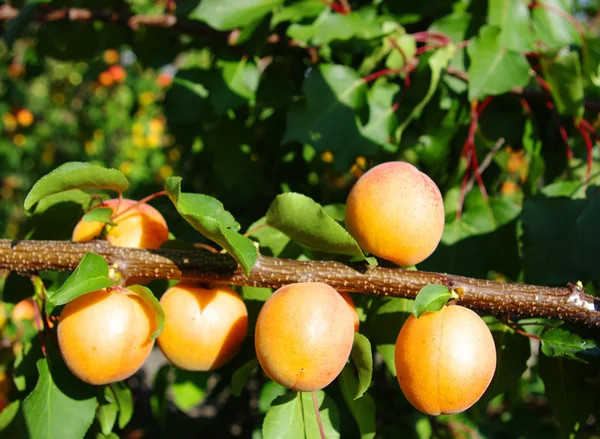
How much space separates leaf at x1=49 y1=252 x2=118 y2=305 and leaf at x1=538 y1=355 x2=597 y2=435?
2.13ft

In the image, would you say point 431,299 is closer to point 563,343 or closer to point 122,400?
point 563,343

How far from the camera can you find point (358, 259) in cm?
71

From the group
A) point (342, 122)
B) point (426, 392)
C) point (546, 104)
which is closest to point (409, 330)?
point (426, 392)

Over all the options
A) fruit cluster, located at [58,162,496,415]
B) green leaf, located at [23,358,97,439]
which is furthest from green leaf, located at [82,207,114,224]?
green leaf, located at [23,358,97,439]

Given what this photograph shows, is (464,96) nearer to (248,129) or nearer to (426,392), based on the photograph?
(248,129)

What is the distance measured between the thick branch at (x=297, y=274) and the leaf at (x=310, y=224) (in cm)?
3

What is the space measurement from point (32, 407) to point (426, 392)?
1.78ft

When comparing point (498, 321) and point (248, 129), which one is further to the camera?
point (248, 129)

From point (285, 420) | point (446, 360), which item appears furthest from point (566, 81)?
point (285, 420)

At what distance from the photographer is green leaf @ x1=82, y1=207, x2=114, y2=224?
0.70m

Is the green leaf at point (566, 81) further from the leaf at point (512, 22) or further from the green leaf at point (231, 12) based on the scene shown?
the green leaf at point (231, 12)

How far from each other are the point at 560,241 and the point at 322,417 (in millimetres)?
498

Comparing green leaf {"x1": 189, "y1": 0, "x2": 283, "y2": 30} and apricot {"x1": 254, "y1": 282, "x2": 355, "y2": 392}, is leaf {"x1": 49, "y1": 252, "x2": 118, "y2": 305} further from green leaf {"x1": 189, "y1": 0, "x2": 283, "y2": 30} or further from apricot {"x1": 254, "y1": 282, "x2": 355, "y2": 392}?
green leaf {"x1": 189, "y1": 0, "x2": 283, "y2": 30}

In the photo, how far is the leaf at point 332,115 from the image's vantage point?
100 centimetres
